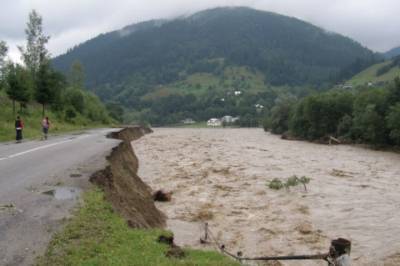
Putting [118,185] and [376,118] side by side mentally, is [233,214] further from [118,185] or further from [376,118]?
[376,118]

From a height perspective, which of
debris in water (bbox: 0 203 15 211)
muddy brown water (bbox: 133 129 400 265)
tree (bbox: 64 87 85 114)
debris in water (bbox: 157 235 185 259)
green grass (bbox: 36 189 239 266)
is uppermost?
tree (bbox: 64 87 85 114)

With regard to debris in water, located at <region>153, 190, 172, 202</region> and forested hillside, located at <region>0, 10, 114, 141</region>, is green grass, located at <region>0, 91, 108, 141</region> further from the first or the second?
debris in water, located at <region>153, 190, 172, 202</region>

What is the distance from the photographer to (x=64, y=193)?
43.9ft

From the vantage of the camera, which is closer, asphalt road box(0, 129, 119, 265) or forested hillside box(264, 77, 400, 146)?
asphalt road box(0, 129, 119, 265)

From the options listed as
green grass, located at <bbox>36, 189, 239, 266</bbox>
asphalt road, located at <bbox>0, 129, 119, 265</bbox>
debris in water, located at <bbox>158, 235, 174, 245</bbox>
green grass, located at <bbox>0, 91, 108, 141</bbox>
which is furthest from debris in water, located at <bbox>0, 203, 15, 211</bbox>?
green grass, located at <bbox>0, 91, 108, 141</bbox>

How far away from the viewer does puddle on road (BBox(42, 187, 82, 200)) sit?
1284cm

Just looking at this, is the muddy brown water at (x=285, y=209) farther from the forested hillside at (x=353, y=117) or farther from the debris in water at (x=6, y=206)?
the forested hillside at (x=353, y=117)

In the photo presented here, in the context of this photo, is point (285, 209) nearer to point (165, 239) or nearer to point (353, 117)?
point (165, 239)

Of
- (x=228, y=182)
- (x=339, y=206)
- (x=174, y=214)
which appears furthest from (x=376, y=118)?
(x=174, y=214)

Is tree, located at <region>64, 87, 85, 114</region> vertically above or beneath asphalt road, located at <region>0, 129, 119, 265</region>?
above

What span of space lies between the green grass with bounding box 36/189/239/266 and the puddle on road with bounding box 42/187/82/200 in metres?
1.41

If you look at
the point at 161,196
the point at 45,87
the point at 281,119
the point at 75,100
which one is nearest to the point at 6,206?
the point at 161,196

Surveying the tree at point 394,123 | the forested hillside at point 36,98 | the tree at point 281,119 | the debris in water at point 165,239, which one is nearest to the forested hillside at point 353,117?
the tree at point 394,123

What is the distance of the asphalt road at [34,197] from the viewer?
8438mm
